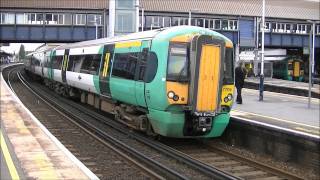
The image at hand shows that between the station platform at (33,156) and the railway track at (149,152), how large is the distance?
2.52 ft

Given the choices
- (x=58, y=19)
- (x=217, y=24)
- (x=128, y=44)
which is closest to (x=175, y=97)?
(x=128, y=44)

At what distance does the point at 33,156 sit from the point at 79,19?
50.7m

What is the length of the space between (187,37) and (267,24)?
58411mm

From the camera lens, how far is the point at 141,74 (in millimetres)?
13000

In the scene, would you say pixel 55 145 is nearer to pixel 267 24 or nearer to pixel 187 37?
pixel 187 37

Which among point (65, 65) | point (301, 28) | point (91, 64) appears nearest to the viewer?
point (91, 64)

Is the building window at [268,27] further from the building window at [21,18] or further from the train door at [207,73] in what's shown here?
the train door at [207,73]

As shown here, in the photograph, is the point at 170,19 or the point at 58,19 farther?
the point at 170,19

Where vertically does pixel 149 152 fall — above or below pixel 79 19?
below

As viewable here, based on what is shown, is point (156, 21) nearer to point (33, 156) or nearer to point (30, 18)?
point (30, 18)

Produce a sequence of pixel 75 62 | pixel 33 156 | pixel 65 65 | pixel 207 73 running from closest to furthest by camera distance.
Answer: pixel 33 156 → pixel 207 73 → pixel 75 62 → pixel 65 65

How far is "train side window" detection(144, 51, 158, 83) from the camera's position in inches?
483

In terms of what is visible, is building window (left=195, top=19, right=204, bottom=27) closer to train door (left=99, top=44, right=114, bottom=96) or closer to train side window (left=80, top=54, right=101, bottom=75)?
train side window (left=80, top=54, right=101, bottom=75)

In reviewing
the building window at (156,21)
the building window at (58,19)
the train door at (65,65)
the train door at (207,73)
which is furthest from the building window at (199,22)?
the train door at (207,73)
